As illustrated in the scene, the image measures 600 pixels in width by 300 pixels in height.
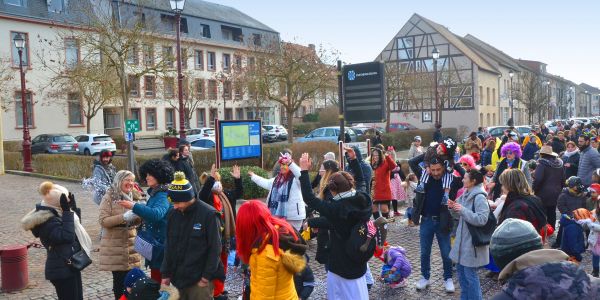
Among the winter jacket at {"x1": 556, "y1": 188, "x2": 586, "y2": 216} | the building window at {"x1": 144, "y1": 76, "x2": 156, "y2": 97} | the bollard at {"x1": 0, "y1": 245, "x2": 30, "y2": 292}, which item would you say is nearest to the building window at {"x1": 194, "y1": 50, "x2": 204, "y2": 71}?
the building window at {"x1": 144, "y1": 76, "x2": 156, "y2": 97}

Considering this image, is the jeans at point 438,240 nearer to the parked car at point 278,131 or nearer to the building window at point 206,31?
the parked car at point 278,131

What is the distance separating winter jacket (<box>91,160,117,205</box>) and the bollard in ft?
3.92

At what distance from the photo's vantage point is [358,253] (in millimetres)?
4531

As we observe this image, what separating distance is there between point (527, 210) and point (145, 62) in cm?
2614

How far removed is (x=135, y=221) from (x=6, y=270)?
9.02 ft

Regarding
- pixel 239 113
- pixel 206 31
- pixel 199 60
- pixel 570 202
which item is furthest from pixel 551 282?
pixel 239 113

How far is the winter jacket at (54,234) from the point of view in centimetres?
489

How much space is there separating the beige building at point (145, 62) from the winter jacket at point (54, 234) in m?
22.0

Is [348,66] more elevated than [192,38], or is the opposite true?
[192,38]

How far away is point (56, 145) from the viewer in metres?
30.8

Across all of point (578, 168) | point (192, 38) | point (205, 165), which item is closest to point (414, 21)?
point (192, 38)

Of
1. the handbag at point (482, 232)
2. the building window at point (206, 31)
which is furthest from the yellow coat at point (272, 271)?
the building window at point (206, 31)

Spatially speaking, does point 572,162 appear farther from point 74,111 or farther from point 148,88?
point 148,88

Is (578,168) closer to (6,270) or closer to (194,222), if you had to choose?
(194,222)
